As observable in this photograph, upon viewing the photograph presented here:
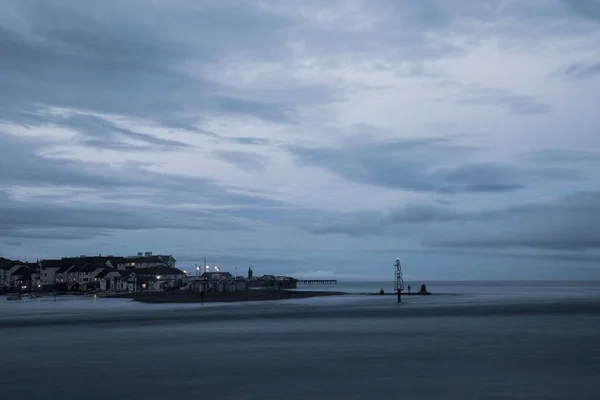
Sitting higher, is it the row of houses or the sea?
the row of houses

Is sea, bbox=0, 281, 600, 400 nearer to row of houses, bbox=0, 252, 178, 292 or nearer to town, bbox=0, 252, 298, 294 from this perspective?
town, bbox=0, 252, 298, 294

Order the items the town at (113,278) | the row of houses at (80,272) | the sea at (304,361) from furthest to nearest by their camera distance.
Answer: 1. the row of houses at (80,272)
2. the town at (113,278)
3. the sea at (304,361)

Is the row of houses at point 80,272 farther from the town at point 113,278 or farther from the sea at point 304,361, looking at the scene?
the sea at point 304,361

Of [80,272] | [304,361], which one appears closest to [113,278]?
[80,272]

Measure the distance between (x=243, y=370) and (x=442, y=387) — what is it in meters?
9.44

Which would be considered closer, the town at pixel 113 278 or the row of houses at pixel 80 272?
the town at pixel 113 278

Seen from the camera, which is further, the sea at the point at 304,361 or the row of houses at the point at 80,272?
the row of houses at the point at 80,272

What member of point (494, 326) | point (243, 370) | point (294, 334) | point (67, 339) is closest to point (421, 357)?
point (243, 370)

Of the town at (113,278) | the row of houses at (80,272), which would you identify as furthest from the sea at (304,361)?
the row of houses at (80,272)

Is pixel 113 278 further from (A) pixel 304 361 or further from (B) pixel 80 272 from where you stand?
(A) pixel 304 361

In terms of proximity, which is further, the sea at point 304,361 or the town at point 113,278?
the town at point 113,278

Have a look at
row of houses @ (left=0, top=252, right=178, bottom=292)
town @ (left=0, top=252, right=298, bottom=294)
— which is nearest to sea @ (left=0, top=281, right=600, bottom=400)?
town @ (left=0, top=252, right=298, bottom=294)

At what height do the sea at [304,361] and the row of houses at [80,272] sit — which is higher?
the row of houses at [80,272]

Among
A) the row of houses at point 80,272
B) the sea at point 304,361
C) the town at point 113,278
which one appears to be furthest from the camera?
the row of houses at point 80,272
